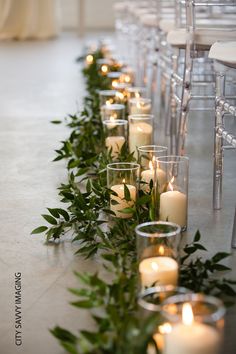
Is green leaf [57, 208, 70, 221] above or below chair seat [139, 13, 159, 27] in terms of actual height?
below

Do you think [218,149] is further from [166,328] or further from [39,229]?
[166,328]

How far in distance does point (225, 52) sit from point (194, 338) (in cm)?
127

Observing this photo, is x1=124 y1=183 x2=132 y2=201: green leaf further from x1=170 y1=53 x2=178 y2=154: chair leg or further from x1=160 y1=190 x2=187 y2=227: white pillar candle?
x1=170 y1=53 x2=178 y2=154: chair leg

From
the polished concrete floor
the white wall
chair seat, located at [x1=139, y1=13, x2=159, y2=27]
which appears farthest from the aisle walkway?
the white wall

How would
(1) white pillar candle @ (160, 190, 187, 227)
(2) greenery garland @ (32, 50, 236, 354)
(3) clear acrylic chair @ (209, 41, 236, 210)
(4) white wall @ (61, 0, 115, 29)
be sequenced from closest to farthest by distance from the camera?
1. (2) greenery garland @ (32, 50, 236, 354)
2. (1) white pillar candle @ (160, 190, 187, 227)
3. (3) clear acrylic chair @ (209, 41, 236, 210)
4. (4) white wall @ (61, 0, 115, 29)

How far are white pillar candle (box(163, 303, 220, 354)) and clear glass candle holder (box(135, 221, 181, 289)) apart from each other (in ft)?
1.22

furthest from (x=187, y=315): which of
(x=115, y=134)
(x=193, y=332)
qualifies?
(x=115, y=134)

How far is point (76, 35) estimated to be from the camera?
31.5 feet

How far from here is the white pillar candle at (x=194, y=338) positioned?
43.2 inches

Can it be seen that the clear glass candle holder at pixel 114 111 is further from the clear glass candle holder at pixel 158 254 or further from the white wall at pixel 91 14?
the white wall at pixel 91 14

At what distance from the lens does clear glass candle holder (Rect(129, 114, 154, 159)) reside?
2746 millimetres

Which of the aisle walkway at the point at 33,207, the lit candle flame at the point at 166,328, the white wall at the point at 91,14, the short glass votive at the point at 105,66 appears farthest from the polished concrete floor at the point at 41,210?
the white wall at the point at 91,14

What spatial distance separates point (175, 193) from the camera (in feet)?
6.89

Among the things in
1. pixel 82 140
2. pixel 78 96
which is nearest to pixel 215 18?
pixel 78 96
